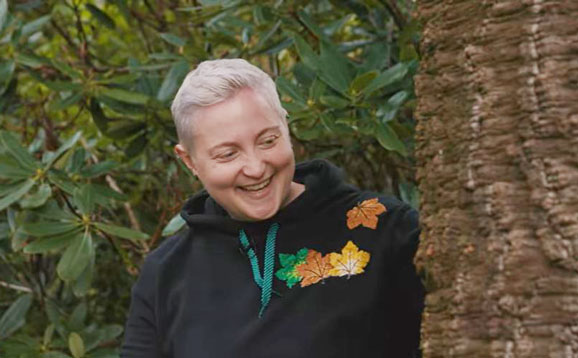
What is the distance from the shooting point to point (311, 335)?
6.86 ft

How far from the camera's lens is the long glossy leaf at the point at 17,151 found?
11.0ft

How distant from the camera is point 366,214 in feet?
7.22

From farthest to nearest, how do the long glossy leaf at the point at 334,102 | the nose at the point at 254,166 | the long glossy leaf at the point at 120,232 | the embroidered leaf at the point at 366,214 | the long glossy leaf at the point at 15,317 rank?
the long glossy leaf at the point at 15,317 → the long glossy leaf at the point at 120,232 → the long glossy leaf at the point at 334,102 → the embroidered leaf at the point at 366,214 → the nose at the point at 254,166

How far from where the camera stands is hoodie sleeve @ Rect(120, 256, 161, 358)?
2342 millimetres

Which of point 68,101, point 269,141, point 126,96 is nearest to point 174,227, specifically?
point 126,96

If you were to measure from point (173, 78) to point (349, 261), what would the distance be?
160 centimetres

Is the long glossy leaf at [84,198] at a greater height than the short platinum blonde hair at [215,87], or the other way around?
the short platinum blonde hair at [215,87]

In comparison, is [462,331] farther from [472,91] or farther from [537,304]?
[472,91]

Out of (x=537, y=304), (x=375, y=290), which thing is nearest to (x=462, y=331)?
(x=537, y=304)

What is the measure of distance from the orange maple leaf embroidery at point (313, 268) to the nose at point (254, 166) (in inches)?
9.3

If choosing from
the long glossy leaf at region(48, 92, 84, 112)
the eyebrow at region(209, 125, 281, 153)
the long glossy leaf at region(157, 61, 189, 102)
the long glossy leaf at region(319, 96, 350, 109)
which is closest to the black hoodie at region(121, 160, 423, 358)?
the eyebrow at region(209, 125, 281, 153)

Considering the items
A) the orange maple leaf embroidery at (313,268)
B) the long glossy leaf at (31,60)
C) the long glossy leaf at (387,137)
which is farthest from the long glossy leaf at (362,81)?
the long glossy leaf at (31,60)

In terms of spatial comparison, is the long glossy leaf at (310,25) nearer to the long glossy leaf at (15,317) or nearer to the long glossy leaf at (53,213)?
the long glossy leaf at (53,213)

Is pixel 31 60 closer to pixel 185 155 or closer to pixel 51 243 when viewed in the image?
pixel 51 243
